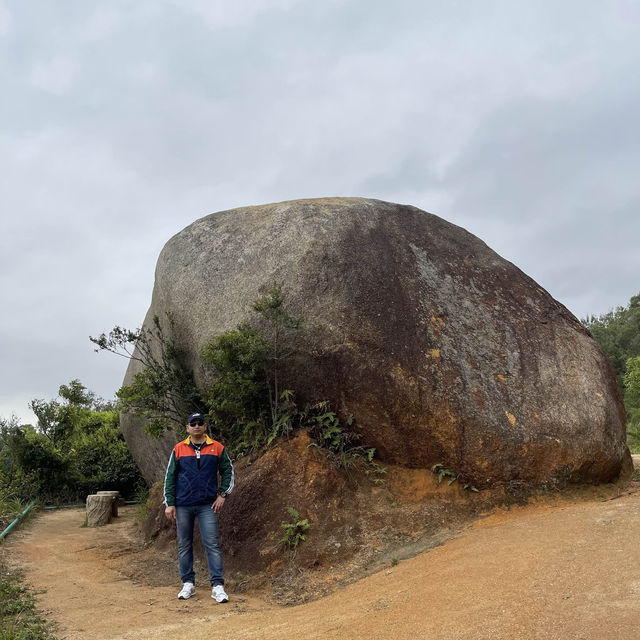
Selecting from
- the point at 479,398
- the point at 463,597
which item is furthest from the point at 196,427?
the point at 479,398

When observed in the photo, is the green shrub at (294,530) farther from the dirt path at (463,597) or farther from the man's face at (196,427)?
the man's face at (196,427)

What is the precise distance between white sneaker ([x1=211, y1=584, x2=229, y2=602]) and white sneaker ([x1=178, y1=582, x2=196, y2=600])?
0.25 meters

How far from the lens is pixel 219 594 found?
6.07 meters

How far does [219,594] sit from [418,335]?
3935 mm

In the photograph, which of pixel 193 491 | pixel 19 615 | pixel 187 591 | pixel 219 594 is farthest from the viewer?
pixel 193 491

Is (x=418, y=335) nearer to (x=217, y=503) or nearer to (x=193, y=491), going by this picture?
(x=217, y=503)

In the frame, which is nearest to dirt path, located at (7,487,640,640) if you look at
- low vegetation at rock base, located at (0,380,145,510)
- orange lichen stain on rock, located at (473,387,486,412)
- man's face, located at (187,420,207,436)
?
orange lichen stain on rock, located at (473,387,486,412)

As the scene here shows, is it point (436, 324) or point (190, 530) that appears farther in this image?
point (436, 324)

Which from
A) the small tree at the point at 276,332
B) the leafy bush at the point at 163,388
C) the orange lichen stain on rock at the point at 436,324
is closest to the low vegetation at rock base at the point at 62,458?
the leafy bush at the point at 163,388

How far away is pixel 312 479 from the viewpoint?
7.26m

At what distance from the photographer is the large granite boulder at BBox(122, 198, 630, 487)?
7.67m

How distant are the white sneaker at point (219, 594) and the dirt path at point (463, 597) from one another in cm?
8

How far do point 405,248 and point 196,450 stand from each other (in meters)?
4.37

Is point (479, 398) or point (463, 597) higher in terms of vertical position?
point (479, 398)
